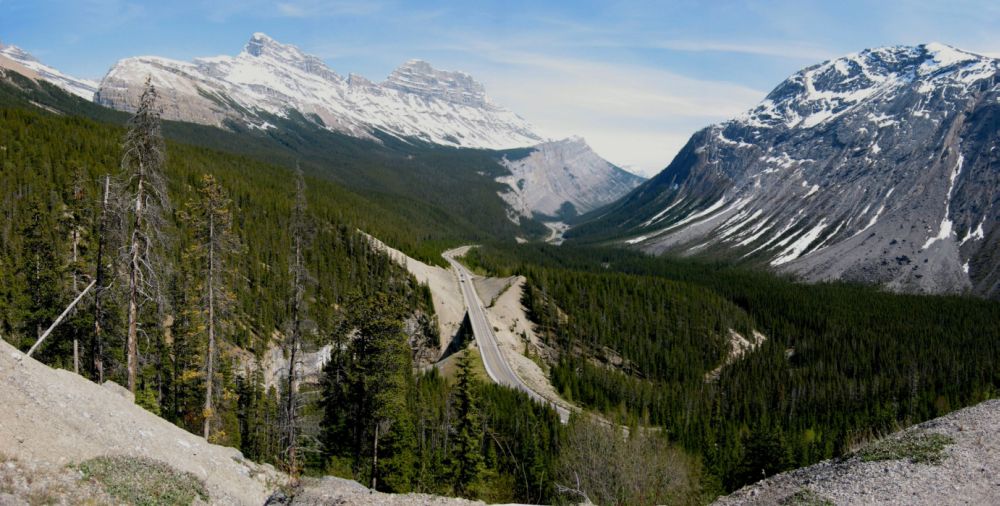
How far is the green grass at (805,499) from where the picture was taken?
19.5m

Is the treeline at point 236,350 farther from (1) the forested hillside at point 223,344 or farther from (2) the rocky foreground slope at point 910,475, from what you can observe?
(2) the rocky foreground slope at point 910,475

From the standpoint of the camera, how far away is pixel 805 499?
19.9 meters

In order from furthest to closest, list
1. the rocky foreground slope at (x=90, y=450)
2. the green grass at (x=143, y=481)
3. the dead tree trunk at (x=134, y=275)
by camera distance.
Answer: the dead tree trunk at (x=134, y=275) < the green grass at (x=143, y=481) < the rocky foreground slope at (x=90, y=450)

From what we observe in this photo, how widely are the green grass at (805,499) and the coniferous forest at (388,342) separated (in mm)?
7778

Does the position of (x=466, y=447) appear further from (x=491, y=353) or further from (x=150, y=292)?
(x=491, y=353)

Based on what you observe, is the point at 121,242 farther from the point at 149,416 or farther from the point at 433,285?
the point at 433,285

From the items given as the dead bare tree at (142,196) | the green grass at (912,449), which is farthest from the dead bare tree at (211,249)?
the green grass at (912,449)

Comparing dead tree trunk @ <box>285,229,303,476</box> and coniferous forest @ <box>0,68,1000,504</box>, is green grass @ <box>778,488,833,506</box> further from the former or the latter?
dead tree trunk @ <box>285,229,303,476</box>

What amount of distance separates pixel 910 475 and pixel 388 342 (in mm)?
25131

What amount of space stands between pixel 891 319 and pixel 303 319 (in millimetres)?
159702

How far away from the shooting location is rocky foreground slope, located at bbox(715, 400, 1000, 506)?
1973 centimetres

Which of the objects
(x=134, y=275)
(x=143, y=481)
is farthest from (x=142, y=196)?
(x=143, y=481)

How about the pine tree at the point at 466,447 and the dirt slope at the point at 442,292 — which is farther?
the dirt slope at the point at 442,292

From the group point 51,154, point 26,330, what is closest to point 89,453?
point 26,330
